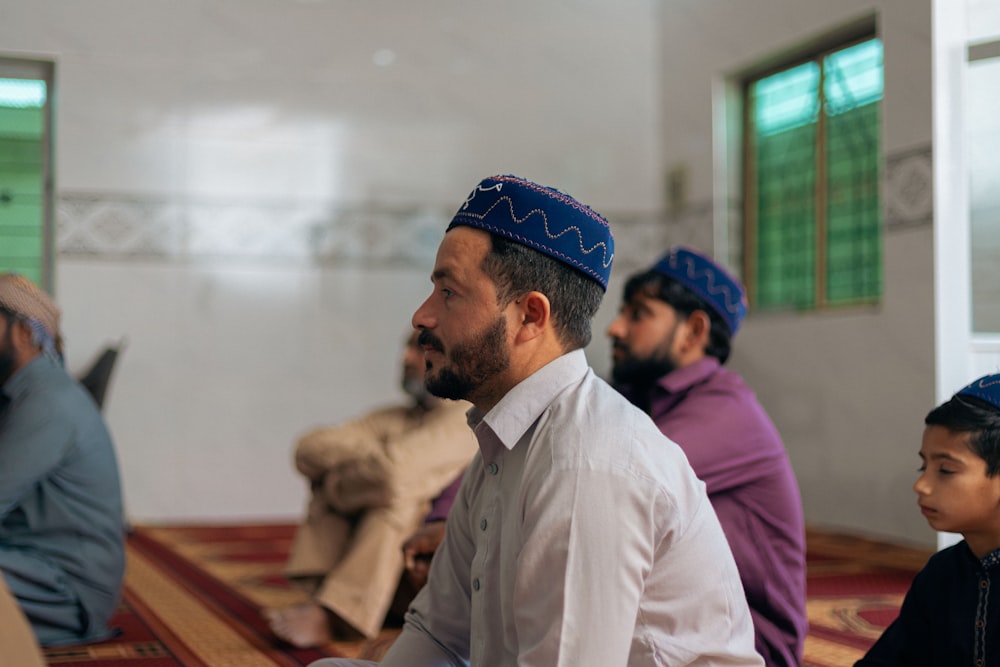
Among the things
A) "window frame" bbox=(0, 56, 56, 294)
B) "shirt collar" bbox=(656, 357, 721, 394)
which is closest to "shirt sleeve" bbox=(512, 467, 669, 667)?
"shirt collar" bbox=(656, 357, 721, 394)

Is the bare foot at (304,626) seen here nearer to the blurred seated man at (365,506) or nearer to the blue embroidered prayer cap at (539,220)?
the blurred seated man at (365,506)

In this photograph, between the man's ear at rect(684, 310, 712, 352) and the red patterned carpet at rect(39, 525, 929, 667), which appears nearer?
the man's ear at rect(684, 310, 712, 352)

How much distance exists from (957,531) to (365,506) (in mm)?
1846

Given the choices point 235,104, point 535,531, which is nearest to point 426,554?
point 535,531

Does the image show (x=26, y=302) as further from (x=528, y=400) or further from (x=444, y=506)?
(x=528, y=400)

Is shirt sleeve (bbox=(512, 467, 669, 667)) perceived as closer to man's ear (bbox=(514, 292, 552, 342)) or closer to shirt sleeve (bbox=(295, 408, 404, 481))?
man's ear (bbox=(514, 292, 552, 342))

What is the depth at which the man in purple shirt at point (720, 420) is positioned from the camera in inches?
88.4

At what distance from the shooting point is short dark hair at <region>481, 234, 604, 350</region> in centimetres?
152

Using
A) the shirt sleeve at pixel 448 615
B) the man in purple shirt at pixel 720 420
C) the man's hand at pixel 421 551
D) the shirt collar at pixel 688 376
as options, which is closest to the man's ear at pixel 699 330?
the man in purple shirt at pixel 720 420

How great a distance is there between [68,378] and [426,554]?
1.30m

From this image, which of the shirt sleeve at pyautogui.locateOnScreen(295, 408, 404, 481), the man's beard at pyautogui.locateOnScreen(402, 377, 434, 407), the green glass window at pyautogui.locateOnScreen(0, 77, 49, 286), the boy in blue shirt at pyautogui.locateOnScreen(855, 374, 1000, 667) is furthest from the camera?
the green glass window at pyautogui.locateOnScreen(0, 77, 49, 286)

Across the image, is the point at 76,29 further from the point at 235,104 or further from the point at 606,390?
the point at 606,390

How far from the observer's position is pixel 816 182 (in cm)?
577

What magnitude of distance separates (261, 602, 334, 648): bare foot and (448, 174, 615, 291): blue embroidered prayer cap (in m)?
1.89
